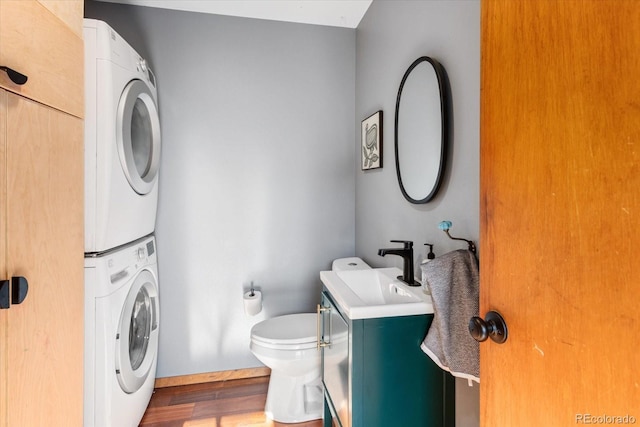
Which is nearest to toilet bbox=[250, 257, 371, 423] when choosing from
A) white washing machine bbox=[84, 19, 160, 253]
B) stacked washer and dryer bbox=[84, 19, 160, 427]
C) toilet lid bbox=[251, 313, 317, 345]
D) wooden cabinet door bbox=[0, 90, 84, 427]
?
toilet lid bbox=[251, 313, 317, 345]

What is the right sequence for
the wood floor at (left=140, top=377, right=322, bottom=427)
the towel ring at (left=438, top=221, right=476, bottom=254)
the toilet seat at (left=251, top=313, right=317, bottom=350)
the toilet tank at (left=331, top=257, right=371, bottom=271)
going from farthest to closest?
the toilet tank at (left=331, top=257, right=371, bottom=271) → the wood floor at (left=140, top=377, right=322, bottom=427) → the toilet seat at (left=251, top=313, right=317, bottom=350) → the towel ring at (left=438, top=221, right=476, bottom=254)

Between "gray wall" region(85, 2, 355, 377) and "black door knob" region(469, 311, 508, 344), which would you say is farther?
"gray wall" region(85, 2, 355, 377)

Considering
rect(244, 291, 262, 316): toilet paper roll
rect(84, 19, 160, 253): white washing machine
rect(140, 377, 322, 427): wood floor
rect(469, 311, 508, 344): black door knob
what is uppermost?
rect(84, 19, 160, 253): white washing machine

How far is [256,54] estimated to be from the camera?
2.09m

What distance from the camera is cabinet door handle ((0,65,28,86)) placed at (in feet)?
2.39

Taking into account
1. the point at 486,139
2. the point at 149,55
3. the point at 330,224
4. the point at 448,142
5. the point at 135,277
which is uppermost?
the point at 149,55

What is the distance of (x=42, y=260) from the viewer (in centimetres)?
89

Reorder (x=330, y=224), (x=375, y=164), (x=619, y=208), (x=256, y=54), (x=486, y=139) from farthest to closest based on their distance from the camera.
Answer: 1. (x=330, y=224)
2. (x=256, y=54)
3. (x=375, y=164)
4. (x=486, y=139)
5. (x=619, y=208)

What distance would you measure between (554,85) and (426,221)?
86cm

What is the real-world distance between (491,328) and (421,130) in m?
0.94

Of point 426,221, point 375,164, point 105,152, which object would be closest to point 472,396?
point 426,221

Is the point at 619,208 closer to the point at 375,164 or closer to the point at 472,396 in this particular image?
the point at 472,396

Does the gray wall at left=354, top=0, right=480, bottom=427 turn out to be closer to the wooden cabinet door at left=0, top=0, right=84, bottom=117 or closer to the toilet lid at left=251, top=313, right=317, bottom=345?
the toilet lid at left=251, top=313, right=317, bottom=345

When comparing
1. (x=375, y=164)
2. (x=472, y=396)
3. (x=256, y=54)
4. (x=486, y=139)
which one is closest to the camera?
(x=486, y=139)
